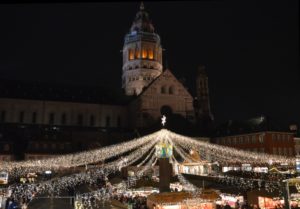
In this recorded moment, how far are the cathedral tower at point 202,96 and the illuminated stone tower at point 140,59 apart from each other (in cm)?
996

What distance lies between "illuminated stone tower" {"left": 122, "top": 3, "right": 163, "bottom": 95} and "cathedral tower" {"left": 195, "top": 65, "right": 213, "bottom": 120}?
9962 mm

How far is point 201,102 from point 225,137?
18.5 metres

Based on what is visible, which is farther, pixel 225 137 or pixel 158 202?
pixel 225 137

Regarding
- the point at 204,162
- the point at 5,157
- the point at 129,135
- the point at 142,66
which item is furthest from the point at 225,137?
the point at 5,157

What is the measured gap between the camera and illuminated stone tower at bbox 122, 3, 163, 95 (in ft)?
216

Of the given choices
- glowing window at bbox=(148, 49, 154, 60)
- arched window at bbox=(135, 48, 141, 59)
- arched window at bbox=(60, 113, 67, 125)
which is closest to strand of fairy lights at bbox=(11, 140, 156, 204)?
arched window at bbox=(60, 113, 67, 125)

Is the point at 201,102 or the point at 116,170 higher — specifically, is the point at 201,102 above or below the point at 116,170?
above

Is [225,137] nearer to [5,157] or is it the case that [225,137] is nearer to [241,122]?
[241,122]

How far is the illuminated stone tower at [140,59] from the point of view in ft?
216

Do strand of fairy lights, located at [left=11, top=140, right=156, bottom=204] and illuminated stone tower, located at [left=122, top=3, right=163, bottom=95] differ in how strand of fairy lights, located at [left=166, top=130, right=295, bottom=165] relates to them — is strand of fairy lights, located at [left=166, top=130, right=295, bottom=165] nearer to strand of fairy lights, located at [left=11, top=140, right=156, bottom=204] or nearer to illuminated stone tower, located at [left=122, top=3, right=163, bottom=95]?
strand of fairy lights, located at [left=11, top=140, right=156, bottom=204]

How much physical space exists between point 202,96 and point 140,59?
17184 millimetres

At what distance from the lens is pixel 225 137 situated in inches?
2067

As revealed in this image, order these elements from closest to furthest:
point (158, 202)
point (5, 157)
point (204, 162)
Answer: point (158, 202), point (204, 162), point (5, 157)

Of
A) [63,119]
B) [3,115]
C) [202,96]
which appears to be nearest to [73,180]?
[63,119]
